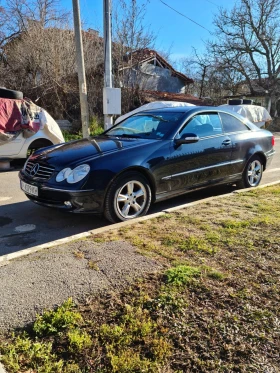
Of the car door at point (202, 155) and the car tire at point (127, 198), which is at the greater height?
the car door at point (202, 155)

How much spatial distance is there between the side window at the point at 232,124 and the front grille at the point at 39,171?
322cm

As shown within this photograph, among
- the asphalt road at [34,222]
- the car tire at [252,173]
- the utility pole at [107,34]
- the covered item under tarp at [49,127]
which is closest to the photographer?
the asphalt road at [34,222]

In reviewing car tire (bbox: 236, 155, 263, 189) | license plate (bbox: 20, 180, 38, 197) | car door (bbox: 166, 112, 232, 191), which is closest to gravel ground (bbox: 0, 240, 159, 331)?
license plate (bbox: 20, 180, 38, 197)

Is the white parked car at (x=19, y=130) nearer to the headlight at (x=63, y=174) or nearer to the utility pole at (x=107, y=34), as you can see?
the utility pole at (x=107, y=34)

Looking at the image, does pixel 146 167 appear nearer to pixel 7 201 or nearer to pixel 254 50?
pixel 7 201

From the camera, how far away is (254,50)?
2905 centimetres

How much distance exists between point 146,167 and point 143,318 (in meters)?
2.53

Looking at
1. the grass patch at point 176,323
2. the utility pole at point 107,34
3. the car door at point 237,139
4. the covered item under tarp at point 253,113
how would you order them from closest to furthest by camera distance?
the grass patch at point 176,323 < the car door at point 237,139 < the utility pole at point 107,34 < the covered item under tarp at point 253,113

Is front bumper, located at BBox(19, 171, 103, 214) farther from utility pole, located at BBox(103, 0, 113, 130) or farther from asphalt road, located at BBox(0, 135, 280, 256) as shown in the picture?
utility pole, located at BBox(103, 0, 113, 130)

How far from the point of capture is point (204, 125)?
213 inches

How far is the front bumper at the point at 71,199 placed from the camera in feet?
13.0

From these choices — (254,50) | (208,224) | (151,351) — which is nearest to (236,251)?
(208,224)

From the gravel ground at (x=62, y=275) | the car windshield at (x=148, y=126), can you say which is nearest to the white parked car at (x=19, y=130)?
the car windshield at (x=148, y=126)

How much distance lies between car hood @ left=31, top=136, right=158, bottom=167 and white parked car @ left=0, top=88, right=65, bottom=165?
11.7 ft
